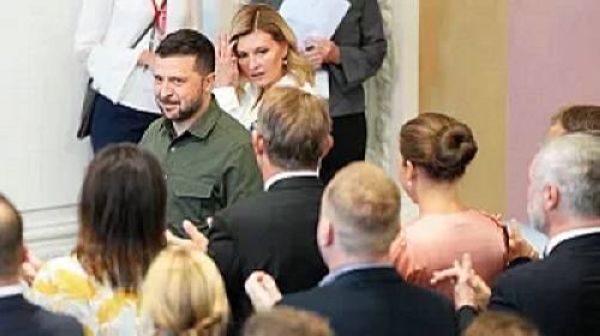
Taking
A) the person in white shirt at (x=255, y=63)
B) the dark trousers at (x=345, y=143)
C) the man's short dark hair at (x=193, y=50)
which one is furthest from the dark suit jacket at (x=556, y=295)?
the dark trousers at (x=345, y=143)

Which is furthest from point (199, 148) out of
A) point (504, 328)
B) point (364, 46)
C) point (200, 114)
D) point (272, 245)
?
point (504, 328)

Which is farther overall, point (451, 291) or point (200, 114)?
point (200, 114)

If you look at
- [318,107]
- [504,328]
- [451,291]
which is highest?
[318,107]

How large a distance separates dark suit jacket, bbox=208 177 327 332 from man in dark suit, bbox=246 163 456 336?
14.3 inches

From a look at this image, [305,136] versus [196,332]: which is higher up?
[305,136]

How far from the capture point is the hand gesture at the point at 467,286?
2.97m

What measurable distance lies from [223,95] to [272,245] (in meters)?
1.45

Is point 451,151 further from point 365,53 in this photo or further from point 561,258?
point 365,53

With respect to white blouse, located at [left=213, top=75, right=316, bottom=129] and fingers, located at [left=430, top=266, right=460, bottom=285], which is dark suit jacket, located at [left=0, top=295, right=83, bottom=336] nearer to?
fingers, located at [left=430, top=266, right=460, bottom=285]

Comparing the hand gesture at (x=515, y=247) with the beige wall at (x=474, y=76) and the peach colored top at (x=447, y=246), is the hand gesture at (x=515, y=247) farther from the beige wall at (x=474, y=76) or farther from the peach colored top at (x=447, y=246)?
the beige wall at (x=474, y=76)

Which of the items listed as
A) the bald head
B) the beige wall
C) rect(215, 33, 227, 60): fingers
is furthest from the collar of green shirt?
the beige wall

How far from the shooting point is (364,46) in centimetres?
502

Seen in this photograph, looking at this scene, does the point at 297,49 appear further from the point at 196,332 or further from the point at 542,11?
the point at 196,332

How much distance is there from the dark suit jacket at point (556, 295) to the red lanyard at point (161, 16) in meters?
2.47
